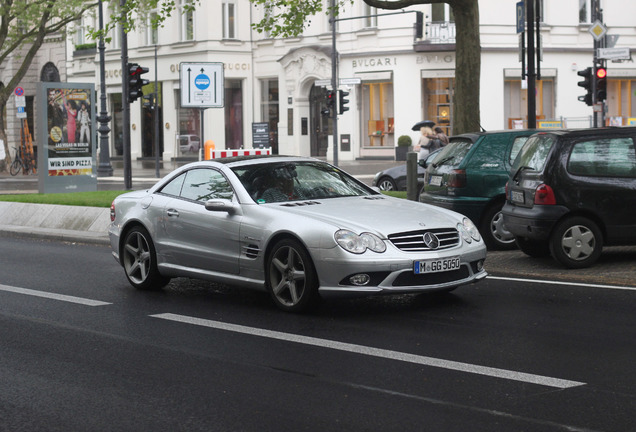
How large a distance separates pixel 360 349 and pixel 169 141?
47786 mm

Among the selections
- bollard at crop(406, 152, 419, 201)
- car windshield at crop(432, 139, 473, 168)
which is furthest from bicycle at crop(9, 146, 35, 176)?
car windshield at crop(432, 139, 473, 168)

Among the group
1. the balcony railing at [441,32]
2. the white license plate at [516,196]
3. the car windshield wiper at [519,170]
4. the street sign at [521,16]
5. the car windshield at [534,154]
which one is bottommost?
the white license plate at [516,196]

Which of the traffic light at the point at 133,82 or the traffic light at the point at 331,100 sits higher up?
the traffic light at the point at 331,100

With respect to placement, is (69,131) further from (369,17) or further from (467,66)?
(369,17)

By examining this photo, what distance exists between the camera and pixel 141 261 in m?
10.9

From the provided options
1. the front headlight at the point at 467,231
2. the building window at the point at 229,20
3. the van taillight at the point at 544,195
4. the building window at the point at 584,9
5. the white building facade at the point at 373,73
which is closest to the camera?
the front headlight at the point at 467,231

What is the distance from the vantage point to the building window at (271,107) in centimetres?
5206

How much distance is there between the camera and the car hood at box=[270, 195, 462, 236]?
8.85 meters

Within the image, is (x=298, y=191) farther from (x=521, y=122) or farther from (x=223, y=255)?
(x=521, y=122)

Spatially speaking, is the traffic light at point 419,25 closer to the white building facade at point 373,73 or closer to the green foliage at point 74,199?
the white building facade at point 373,73

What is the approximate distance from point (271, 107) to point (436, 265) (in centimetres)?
4391

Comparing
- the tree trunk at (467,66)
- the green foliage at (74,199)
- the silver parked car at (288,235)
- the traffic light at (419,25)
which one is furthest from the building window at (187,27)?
the silver parked car at (288,235)

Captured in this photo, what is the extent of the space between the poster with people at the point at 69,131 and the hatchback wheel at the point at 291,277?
43.8 feet

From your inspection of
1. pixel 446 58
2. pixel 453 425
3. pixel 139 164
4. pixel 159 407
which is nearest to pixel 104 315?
pixel 159 407
